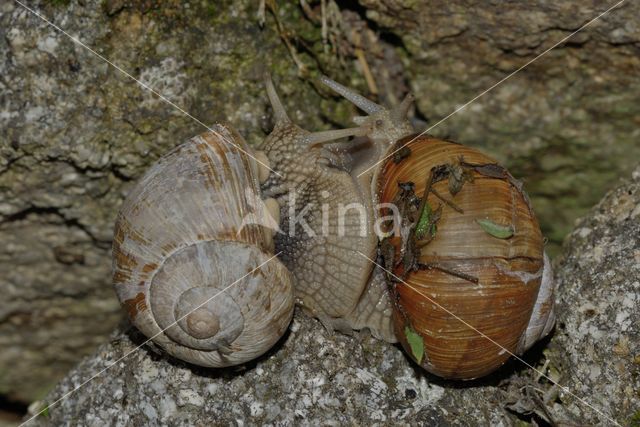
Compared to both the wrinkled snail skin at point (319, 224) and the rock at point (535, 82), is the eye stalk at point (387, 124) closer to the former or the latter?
the wrinkled snail skin at point (319, 224)

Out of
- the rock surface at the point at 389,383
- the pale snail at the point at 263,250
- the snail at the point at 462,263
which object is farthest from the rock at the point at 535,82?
the snail at the point at 462,263

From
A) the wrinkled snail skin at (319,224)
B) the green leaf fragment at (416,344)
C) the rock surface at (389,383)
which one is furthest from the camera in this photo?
the wrinkled snail skin at (319,224)

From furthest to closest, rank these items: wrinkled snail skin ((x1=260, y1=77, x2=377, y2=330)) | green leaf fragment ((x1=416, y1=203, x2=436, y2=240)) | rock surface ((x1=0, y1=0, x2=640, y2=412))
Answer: rock surface ((x1=0, y1=0, x2=640, y2=412))
wrinkled snail skin ((x1=260, y1=77, x2=377, y2=330))
green leaf fragment ((x1=416, y1=203, x2=436, y2=240))

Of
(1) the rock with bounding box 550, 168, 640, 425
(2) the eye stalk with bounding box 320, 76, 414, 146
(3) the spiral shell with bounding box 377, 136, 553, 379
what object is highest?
(2) the eye stalk with bounding box 320, 76, 414, 146

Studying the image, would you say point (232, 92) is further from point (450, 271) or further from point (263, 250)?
point (450, 271)

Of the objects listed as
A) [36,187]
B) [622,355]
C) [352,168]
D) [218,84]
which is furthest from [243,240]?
[622,355]

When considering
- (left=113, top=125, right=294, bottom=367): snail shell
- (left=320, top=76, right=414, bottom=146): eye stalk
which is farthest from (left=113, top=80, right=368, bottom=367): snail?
(left=320, top=76, right=414, bottom=146): eye stalk

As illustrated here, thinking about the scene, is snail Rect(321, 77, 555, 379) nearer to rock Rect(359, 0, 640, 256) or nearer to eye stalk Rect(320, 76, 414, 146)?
eye stalk Rect(320, 76, 414, 146)
